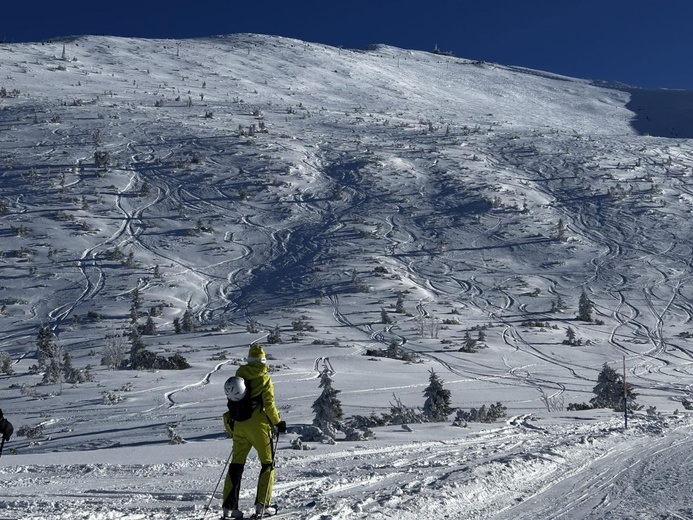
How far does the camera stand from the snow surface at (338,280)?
7910 mm

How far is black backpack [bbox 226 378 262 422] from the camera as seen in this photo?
20.1 ft

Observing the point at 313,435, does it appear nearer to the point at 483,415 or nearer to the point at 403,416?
the point at 403,416

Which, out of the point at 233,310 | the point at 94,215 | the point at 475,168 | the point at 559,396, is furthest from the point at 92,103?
the point at 559,396

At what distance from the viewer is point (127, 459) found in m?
8.58

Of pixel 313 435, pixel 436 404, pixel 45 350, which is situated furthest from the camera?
pixel 45 350

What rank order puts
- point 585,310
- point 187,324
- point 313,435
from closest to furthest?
1. point 313,435
2. point 187,324
3. point 585,310

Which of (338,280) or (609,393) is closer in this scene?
(609,393)

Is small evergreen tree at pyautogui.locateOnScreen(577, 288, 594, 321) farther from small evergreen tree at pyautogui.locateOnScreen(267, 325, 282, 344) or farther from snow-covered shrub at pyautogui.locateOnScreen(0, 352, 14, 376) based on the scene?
snow-covered shrub at pyautogui.locateOnScreen(0, 352, 14, 376)

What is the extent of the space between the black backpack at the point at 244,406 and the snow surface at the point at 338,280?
950 mm

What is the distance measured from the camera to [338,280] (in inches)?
1184

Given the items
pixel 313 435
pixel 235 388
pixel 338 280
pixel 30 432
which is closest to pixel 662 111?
pixel 338 280

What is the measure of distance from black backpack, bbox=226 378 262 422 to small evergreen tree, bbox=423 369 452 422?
22.2 ft

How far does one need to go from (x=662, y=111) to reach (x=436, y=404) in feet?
262

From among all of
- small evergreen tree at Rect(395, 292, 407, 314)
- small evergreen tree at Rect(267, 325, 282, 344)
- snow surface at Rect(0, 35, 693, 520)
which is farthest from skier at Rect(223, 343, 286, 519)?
small evergreen tree at Rect(395, 292, 407, 314)
